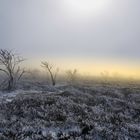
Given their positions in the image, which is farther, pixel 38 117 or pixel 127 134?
pixel 38 117

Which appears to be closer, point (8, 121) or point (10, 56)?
point (8, 121)

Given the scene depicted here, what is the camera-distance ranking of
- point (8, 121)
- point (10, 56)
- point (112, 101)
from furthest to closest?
point (10, 56) < point (112, 101) < point (8, 121)

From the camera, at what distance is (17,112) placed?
2362 cm

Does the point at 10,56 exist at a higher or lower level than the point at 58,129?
higher

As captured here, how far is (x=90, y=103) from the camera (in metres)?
29.7

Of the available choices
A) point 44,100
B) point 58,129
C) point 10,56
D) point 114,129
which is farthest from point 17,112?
point 10,56

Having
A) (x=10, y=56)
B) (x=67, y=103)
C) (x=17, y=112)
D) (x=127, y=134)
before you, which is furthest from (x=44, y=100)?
(x=10, y=56)

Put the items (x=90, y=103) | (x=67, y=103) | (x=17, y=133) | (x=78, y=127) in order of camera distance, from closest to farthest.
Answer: (x=17, y=133) < (x=78, y=127) < (x=67, y=103) < (x=90, y=103)

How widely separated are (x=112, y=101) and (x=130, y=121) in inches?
360

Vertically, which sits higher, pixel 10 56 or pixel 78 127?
pixel 10 56

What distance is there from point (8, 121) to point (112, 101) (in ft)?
49.0

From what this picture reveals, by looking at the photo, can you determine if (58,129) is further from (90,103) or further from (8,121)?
(90,103)

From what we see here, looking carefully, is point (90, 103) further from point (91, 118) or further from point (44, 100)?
point (91, 118)

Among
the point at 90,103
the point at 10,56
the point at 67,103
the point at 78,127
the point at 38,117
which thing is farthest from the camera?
the point at 10,56
